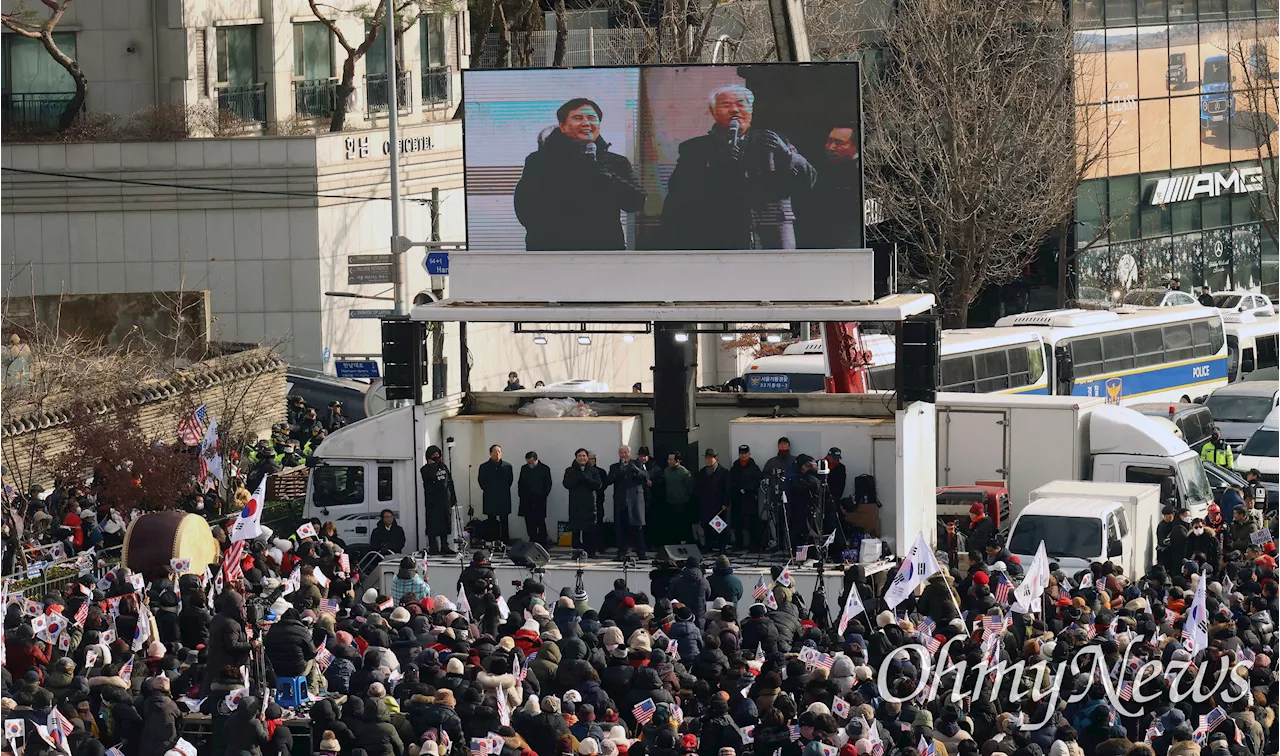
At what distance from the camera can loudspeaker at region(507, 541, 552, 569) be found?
82.3 ft

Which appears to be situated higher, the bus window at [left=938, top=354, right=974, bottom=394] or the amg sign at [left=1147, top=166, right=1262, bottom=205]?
the amg sign at [left=1147, top=166, right=1262, bottom=205]

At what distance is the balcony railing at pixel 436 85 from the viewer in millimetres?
53750

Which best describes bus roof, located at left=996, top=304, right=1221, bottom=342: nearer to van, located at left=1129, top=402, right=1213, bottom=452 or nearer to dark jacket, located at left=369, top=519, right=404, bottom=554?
van, located at left=1129, top=402, right=1213, bottom=452

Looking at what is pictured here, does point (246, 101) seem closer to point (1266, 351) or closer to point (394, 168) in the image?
point (394, 168)

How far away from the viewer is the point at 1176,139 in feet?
203

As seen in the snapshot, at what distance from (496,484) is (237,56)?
75.9 ft

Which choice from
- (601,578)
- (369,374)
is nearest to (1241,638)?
(601,578)

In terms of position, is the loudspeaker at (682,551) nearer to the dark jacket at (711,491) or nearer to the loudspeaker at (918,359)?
the dark jacket at (711,491)

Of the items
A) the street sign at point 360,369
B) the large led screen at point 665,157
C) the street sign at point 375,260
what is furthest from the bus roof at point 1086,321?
the large led screen at point 665,157

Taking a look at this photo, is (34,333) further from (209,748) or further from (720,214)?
(209,748)

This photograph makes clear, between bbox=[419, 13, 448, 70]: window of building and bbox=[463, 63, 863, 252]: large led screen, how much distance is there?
26780mm

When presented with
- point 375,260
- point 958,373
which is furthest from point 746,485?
point 375,260

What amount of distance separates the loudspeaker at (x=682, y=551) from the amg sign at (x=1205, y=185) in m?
38.4

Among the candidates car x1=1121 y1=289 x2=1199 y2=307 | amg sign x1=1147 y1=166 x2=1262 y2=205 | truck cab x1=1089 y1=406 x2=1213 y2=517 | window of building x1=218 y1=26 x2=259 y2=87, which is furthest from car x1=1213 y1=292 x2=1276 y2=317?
truck cab x1=1089 y1=406 x2=1213 y2=517
